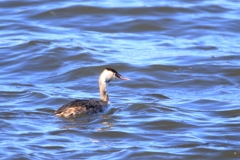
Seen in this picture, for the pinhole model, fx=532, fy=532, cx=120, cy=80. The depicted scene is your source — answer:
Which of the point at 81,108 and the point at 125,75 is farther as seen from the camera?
the point at 125,75

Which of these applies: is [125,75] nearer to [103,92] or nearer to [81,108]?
[103,92]

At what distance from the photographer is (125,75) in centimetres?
1280

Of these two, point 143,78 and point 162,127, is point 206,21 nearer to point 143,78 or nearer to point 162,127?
point 143,78

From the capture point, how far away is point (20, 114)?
943 centimetres

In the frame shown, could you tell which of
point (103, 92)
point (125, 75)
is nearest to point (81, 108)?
point (103, 92)

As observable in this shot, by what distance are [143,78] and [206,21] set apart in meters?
6.48

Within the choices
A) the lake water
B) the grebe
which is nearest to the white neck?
the grebe

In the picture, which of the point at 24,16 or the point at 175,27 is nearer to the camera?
the point at 175,27

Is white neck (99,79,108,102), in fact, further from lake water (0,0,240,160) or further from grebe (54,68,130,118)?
lake water (0,0,240,160)

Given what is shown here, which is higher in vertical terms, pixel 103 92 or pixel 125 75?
pixel 103 92

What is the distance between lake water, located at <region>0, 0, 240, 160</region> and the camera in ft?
26.2

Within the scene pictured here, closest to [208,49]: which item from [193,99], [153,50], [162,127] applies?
[153,50]

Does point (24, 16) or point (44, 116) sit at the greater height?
point (24, 16)

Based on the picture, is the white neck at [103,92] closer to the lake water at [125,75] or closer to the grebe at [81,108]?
the grebe at [81,108]
